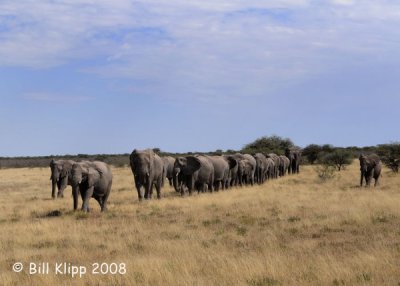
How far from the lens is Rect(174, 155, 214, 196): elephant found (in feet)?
103

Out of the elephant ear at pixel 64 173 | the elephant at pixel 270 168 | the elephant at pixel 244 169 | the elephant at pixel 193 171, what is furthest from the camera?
the elephant at pixel 270 168

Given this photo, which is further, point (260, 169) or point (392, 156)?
point (392, 156)

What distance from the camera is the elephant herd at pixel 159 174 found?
864 inches

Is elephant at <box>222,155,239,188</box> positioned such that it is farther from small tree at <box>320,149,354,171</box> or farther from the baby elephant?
small tree at <box>320,149,354,171</box>

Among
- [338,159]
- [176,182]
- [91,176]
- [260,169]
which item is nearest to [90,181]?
[91,176]

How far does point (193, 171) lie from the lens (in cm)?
3141

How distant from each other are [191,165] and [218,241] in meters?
16.5

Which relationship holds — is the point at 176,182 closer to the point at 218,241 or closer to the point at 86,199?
the point at 86,199

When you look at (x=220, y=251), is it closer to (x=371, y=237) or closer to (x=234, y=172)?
(x=371, y=237)

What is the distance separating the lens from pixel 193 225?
1825cm

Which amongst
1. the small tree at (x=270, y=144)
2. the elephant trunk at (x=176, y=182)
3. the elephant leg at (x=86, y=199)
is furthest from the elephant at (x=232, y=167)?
the small tree at (x=270, y=144)

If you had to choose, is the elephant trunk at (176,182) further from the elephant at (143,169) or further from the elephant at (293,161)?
the elephant at (293,161)

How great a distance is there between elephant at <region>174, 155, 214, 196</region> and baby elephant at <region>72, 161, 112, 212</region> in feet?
25.8

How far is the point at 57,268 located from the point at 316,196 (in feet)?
58.0
